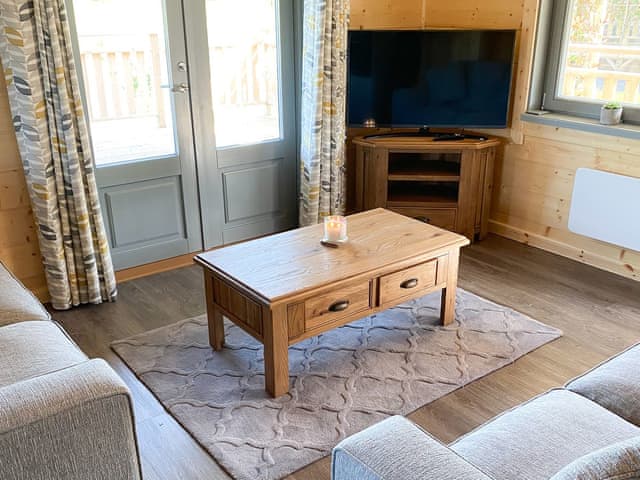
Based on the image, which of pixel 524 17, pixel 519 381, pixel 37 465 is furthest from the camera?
pixel 524 17

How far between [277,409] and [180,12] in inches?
86.7

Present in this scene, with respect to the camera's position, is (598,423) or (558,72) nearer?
(598,423)

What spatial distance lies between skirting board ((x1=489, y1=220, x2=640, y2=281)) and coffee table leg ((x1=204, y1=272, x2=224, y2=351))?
2.30 metres

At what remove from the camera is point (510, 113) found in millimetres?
4047

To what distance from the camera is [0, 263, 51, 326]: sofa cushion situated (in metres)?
2.18

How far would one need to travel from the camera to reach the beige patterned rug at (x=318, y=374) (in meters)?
2.25

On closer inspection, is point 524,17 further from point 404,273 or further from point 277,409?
point 277,409

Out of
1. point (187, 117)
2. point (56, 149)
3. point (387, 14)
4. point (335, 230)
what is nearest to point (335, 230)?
point (335, 230)

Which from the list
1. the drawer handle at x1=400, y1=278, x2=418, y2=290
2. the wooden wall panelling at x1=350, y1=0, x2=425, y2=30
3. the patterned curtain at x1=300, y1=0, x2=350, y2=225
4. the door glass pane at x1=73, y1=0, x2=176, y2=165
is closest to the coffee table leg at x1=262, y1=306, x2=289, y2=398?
the drawer handle at x1=400, y1=278, x2=418, y2=290

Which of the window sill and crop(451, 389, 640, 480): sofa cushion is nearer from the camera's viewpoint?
crop(451, 389, 640, 480): sofa cushion

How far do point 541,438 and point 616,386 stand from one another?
367 mm

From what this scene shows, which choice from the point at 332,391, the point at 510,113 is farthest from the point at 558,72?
the point at 332,391

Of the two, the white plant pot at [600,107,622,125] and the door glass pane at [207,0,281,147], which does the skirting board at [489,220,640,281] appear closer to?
the white plant pot at [600,107,622,125]

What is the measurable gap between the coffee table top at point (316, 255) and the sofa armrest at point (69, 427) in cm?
83
